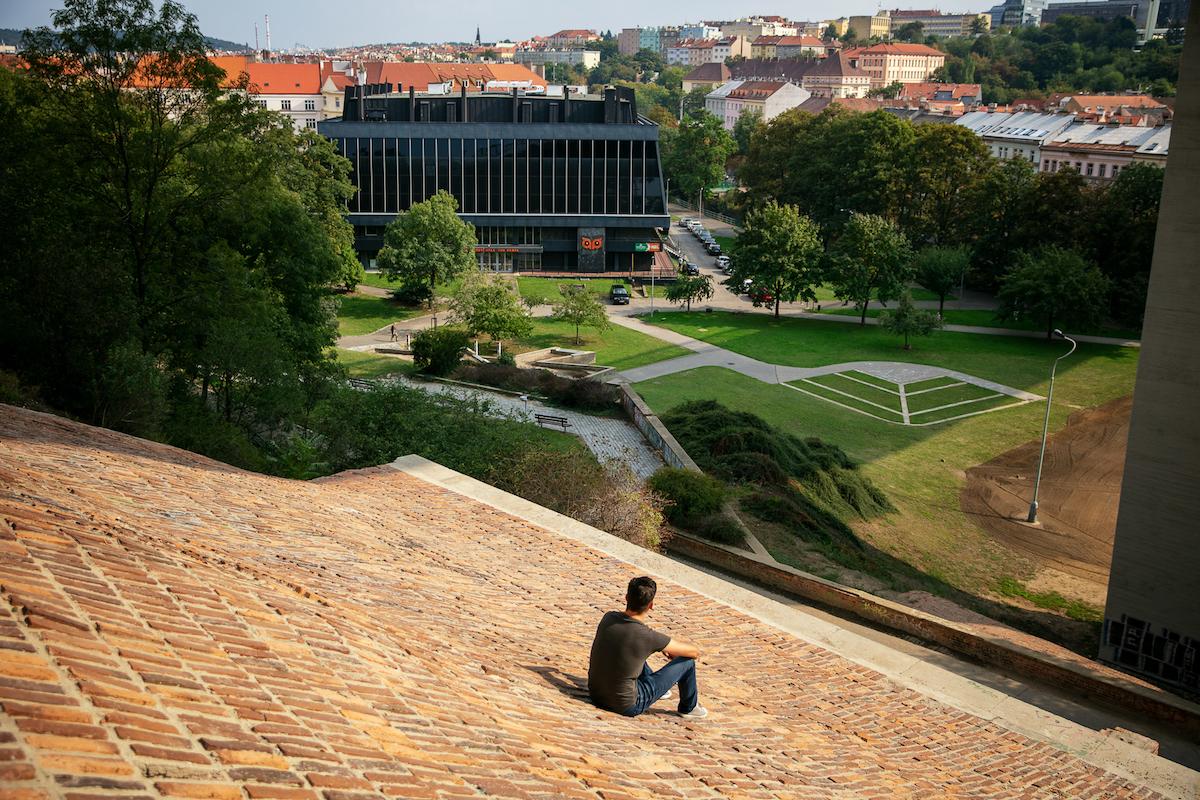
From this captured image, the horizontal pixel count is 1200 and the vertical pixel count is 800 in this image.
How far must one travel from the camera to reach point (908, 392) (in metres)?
48.3

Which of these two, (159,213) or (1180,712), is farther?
(159,213)

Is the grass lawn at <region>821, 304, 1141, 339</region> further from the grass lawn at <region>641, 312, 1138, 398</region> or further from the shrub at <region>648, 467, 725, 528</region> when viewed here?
the shrub at <region>648, 467, 725, 528</region>

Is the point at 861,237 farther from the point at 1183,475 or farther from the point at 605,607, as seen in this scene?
the point at 605,607

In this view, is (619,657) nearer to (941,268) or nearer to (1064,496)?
(1064,496)

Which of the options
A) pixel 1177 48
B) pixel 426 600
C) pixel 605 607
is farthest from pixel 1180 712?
pixel 1177 48

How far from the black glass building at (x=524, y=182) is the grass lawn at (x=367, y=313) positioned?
11986mm

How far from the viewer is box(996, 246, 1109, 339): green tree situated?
2232 inches

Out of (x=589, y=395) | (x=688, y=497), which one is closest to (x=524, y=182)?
(x=589, y=395)

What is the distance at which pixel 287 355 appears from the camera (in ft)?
96.0

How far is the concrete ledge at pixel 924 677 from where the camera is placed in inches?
432

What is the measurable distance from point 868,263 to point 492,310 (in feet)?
86.1

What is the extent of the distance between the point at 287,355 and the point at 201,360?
11.2 feet

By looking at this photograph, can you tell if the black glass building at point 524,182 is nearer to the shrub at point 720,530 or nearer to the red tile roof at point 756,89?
the shrub at point 720,530

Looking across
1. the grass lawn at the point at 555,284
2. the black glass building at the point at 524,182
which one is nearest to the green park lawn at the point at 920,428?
the grass lawn at the point at 555,284
